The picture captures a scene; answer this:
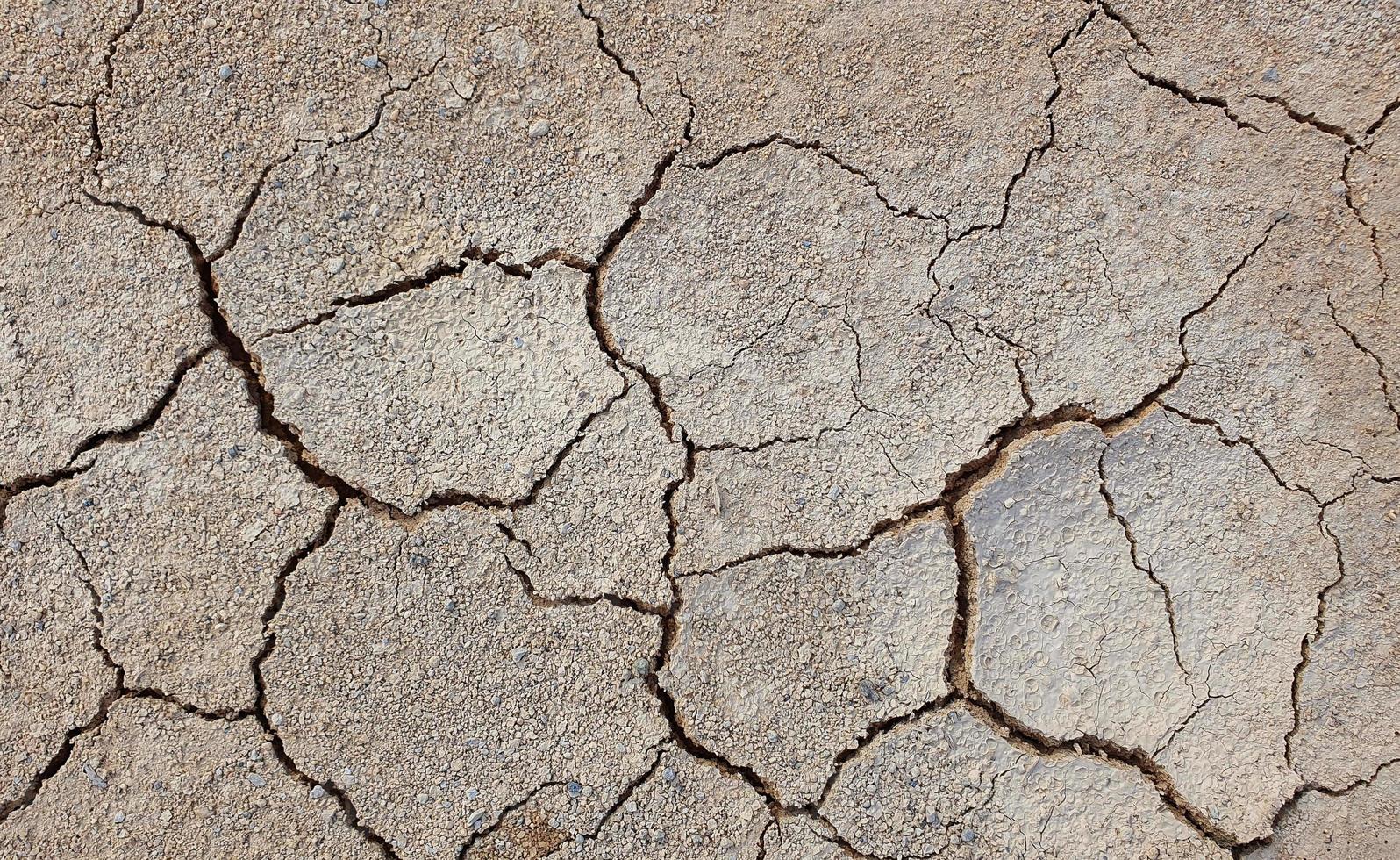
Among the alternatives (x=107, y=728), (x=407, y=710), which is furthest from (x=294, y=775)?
(x=107, y=728)

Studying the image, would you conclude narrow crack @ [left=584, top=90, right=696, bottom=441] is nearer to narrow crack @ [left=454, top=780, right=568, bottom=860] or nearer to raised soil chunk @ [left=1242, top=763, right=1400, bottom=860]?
narrow crack @ [left=454, top=780, right=568, bottom=860]

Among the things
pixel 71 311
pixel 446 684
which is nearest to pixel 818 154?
pixel 446 684

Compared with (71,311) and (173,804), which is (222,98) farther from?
(173,804)

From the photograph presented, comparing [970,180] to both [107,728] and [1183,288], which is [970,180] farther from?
[107,728]

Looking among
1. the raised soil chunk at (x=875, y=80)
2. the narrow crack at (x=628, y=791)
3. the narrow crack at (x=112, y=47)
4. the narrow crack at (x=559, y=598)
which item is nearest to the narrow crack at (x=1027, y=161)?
the raised soil chunk at (x=875, y=80)

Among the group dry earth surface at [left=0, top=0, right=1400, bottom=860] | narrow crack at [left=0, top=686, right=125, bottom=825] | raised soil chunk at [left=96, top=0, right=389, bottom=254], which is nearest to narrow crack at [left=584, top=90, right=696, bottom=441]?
dry earth surface at [left=0, top=0, right=1400, bottom=860]

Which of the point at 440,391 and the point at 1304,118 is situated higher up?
the point at 1304,118
